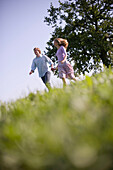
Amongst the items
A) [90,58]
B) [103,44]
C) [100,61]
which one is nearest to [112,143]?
[103,44]

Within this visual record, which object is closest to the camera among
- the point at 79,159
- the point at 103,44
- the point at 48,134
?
the point at 79,159

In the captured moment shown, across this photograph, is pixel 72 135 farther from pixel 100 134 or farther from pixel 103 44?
pixel 103 44

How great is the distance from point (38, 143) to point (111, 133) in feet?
0.93

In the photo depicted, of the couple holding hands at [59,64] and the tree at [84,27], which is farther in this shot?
the tree at [84,27]

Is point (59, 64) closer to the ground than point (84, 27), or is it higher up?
closer to the ground

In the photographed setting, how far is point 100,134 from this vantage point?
2.17 ft

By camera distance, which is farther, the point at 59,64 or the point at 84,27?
the point at 84,27

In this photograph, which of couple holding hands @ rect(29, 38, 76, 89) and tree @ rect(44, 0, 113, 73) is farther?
tree @ rect(44, 0, 113, 73)

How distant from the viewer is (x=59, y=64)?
25.1 ft

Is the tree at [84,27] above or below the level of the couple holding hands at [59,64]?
above

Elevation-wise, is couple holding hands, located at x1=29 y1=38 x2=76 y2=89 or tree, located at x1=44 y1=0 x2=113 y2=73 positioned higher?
tree, located at x1=44 y1=0 x2=113 y2=73

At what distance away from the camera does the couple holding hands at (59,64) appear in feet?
24.5

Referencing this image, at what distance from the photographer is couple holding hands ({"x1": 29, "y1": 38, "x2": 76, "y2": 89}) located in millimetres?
7469

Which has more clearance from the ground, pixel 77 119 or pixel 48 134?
pixel 77 119
